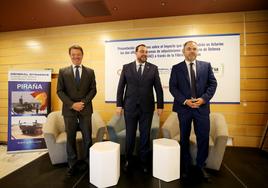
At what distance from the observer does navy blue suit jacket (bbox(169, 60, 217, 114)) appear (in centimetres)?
208

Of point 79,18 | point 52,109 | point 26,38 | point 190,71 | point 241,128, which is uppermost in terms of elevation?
point 79,18

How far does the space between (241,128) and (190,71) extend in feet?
6.99

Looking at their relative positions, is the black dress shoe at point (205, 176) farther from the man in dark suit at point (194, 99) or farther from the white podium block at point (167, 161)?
the white podium block at point (167, 161)

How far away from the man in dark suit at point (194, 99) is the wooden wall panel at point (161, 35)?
4.41 feet

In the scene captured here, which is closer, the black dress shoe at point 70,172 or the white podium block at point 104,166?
the white podium block at point 104,166

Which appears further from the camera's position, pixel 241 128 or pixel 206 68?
pixel 241 128

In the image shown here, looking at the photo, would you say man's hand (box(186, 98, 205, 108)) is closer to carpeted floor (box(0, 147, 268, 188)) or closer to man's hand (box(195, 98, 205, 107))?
man's hand (box(195, 98, 205, 107))

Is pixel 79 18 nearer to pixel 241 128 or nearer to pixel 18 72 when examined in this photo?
pixel 18 72

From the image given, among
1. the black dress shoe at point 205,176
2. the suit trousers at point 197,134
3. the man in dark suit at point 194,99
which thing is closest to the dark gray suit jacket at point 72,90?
the man in dark suit at point 194,99

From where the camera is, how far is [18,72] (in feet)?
10.8

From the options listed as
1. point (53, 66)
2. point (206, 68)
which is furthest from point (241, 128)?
point (53, 66)

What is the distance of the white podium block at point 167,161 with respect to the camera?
6.63ft

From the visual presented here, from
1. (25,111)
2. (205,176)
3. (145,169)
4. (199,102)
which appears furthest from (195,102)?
(25,111)

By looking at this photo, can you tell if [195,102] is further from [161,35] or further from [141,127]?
[161,35]
